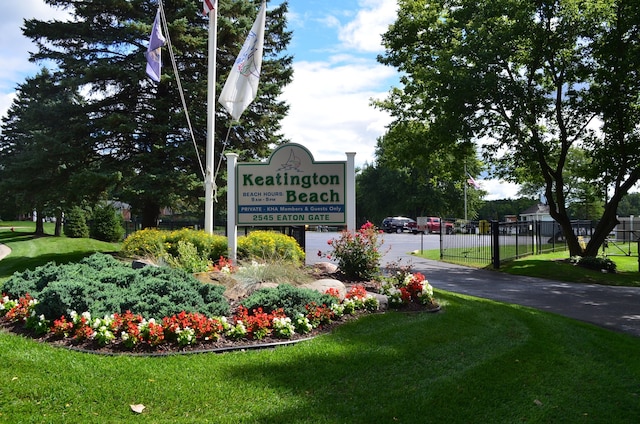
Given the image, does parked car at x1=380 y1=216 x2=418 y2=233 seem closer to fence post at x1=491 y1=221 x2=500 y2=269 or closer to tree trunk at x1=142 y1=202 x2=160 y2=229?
fence post at x1=491 y1=221 x2=500 y2=269

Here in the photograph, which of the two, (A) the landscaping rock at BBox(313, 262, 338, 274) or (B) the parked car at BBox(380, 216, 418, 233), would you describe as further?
(B) the parked car at BBox(380, 216, 418, 233)

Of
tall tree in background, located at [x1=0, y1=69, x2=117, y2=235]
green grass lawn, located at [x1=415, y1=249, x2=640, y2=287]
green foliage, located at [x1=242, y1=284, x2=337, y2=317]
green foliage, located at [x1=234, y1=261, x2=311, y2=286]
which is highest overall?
tall tree in background, located at [x1=0, y1=69, x2=117, y2=235]

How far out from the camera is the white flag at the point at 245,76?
1243cm

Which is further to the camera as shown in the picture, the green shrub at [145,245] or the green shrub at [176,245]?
the green shrub at [176,245]

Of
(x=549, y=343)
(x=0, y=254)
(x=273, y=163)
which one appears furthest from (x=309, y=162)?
(x=0, y=254)

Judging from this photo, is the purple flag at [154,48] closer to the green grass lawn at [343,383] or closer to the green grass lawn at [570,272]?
the green grass lawn at [343,383]

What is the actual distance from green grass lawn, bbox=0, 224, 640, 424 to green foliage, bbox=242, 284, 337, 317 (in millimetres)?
586

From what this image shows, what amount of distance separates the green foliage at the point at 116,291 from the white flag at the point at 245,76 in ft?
19.7

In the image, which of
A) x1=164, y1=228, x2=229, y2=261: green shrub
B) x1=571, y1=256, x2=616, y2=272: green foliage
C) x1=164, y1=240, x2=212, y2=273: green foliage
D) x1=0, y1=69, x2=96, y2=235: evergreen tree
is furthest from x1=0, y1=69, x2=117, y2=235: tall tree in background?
x1=571, y1=256, x2=616, y2=272: green foliage

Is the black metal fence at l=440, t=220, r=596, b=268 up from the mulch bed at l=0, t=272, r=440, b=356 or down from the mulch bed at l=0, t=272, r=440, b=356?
up

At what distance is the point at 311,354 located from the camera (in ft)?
17.2

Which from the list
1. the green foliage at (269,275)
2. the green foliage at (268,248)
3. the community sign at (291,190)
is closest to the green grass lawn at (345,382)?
the green foliage at (269,275)

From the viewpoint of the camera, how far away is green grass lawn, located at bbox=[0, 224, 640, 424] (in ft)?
12.6

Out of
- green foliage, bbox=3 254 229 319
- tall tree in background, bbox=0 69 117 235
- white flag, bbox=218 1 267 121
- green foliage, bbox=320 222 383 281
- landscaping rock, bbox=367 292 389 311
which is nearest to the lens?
green foliage, bbox=3 254 229 319
